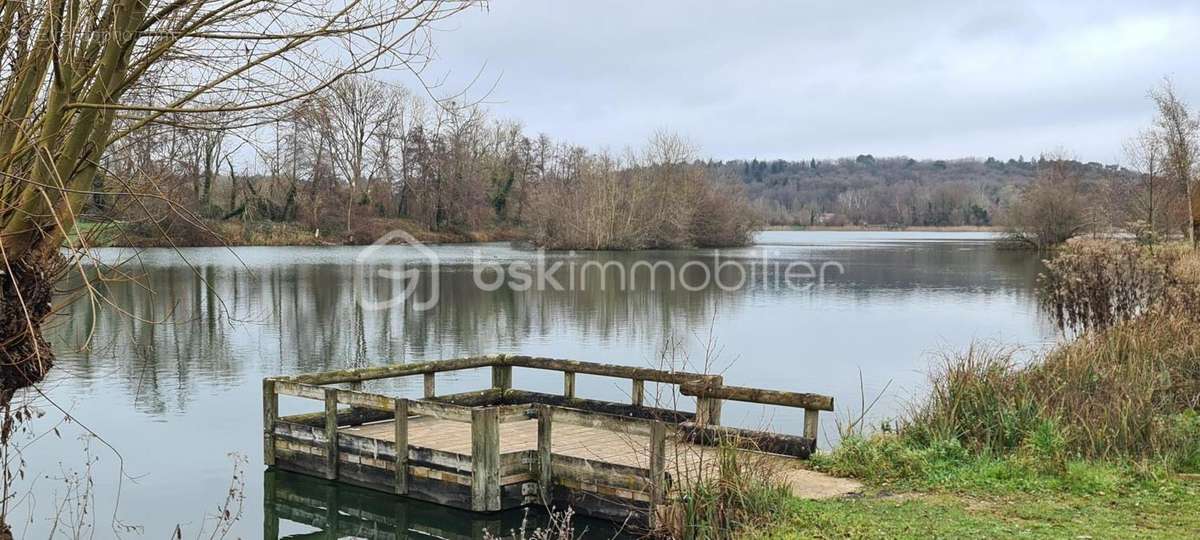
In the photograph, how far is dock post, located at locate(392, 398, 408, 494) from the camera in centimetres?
1102

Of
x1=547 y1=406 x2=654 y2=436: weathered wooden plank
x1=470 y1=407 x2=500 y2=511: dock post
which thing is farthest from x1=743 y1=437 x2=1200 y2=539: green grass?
x1=470 y1=407 x2=500 y2=511: dock post

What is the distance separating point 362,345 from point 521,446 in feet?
42.4

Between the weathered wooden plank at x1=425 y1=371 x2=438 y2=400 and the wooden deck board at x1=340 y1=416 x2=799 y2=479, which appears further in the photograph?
the weathered wooden plank at x1=425 y1=371 x2=438 y2=400

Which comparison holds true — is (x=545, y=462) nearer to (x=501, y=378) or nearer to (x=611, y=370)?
(x=611, y=370)

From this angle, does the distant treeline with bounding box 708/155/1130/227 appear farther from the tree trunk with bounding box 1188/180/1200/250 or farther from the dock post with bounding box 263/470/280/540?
the dock post with bounding box 263/470/280/540

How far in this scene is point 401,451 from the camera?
11.1 meters

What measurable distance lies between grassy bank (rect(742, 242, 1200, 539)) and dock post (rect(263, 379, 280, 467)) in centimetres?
673

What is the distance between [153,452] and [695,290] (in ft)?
87.1

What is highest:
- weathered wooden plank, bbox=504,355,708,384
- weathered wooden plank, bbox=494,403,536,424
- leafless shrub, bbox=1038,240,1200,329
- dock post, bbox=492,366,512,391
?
leafless shrub, bbox=1038,240,1200,329

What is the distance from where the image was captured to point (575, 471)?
10.4 metres

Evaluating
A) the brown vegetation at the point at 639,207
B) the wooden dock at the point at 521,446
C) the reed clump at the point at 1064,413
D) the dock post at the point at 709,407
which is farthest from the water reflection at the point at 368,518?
the brown vegetation at the point at 639,207

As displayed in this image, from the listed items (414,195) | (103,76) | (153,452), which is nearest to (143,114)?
(103,76)

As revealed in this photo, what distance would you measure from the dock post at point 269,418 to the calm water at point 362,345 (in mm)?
320

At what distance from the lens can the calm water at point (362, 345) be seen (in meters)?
12.0
